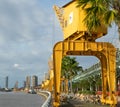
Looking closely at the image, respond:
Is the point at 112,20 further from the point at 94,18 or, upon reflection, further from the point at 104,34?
the point at 104,34

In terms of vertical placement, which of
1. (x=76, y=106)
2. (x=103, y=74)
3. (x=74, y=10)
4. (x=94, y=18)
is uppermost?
(x=74, y=10)

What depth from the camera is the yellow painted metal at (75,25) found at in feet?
114

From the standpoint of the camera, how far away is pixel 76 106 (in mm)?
38531

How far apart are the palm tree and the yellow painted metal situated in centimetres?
607

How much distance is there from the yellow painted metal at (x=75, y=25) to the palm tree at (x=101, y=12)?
607 cm

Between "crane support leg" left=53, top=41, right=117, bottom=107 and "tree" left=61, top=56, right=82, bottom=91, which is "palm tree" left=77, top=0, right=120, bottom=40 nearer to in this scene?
"crane support leg" left=53, top=41, right=117, bottom=107

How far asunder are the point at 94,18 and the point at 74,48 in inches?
323

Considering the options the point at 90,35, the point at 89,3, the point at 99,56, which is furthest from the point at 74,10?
the point at 89,3

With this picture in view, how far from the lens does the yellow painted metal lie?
3466 cm

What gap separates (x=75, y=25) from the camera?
3547 cm

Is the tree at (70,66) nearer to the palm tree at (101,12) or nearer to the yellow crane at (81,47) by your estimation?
the yellow crane at (81,47)

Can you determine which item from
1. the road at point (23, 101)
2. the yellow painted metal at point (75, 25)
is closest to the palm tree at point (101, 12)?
the yellow painted metal at point (75, 25)

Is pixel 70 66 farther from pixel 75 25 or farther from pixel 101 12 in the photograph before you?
pixel 101 12

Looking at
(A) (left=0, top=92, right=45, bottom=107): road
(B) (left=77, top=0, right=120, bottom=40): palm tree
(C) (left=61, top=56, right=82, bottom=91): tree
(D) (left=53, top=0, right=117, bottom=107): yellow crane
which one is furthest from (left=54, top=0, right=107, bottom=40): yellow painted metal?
(C) (left=61, top=56, right=82, bottom=91): tree
